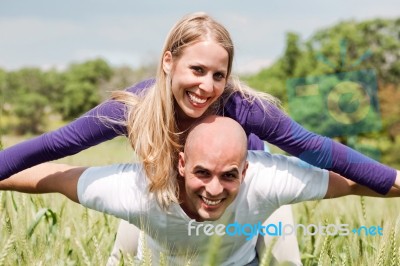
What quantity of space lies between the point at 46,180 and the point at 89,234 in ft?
1.33

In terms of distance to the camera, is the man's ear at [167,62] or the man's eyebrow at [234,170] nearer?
the man's eyebrow at [234,170]

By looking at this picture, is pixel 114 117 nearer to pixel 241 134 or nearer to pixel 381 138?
pixel 241 134

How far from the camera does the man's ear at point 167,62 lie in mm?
2584

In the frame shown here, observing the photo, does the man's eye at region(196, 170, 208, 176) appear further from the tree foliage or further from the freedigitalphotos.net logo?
the tree foliage

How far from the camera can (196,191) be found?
2123mm

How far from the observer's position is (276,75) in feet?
116

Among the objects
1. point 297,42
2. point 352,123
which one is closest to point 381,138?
point 352,123

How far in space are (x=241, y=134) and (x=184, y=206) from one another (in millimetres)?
399

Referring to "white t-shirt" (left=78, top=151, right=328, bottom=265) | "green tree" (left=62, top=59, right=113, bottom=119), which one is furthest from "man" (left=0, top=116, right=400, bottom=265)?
"green tree" (left=62, top=59, right=113, bottom=119)

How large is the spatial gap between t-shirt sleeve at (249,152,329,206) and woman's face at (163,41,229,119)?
320 millimetres

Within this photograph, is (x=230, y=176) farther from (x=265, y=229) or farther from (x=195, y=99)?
(x=265, y=229)

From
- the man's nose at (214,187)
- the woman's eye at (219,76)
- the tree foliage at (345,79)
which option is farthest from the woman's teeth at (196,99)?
the tree foliage at (345,79)

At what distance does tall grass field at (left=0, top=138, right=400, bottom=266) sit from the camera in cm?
190

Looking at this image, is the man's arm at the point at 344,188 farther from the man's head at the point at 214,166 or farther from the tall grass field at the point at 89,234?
the man's head at the point at 214,166
